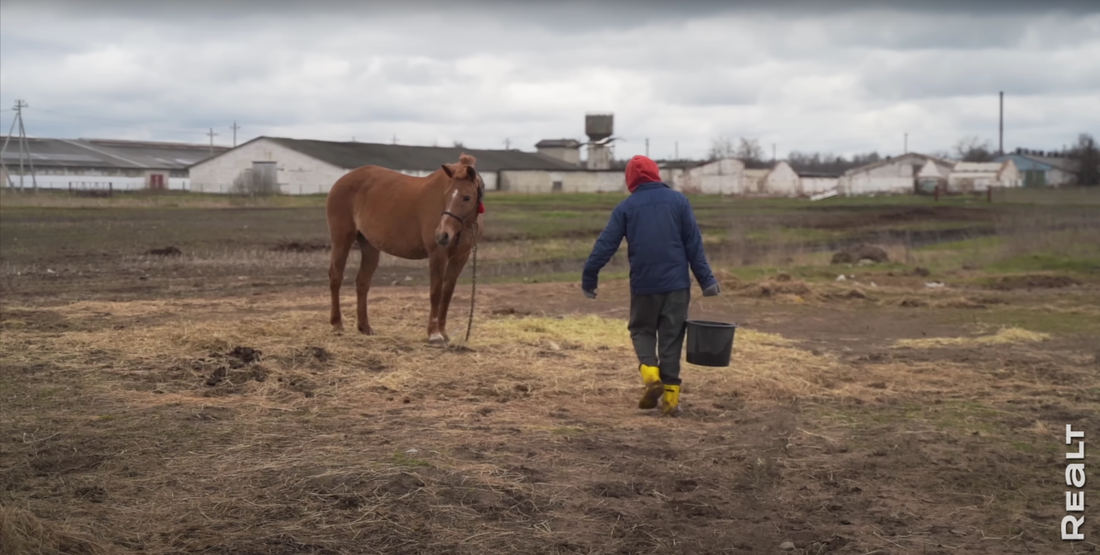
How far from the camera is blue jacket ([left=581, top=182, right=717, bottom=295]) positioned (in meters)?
7.73

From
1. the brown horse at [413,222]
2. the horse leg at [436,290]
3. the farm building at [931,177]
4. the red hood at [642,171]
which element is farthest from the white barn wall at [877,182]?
the red hood at [642,171]

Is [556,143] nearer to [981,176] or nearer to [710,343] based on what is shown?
[981,176]

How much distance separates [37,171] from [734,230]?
6898 cm

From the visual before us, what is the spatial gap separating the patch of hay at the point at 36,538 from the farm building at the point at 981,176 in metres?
90.5

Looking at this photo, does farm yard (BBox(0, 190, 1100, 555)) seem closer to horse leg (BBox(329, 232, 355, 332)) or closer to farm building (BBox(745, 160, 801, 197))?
horse leg (BBox(329, 232, 355, 332))

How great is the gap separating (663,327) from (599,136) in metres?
90.8

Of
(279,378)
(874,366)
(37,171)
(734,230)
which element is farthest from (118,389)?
(37,171)

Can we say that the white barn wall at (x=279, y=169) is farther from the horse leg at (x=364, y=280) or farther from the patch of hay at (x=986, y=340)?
the patch of hay at (x=986, y=340)

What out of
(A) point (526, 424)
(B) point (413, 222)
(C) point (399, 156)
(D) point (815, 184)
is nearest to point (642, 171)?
(A) point (526, 424)

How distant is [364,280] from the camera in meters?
11.5

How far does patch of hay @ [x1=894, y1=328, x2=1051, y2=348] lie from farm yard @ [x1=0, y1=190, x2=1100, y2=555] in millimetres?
62

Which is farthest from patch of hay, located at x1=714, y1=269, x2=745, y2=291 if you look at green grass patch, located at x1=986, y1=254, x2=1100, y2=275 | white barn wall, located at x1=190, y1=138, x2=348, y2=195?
white barn wall, located at x1=190, y1=138, x2=348, y2=195

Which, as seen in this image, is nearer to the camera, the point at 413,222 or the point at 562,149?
the point at 413,222

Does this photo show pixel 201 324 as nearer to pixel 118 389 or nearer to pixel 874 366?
pixel 118 389
